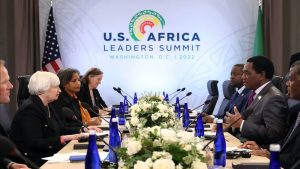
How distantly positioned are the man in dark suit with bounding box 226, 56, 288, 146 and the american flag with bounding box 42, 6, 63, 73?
4826mm

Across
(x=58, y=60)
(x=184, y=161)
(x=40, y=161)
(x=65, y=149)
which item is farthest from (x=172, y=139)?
(x=58, y=60)

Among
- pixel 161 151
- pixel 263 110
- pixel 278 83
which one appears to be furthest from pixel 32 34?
pixel 161 151

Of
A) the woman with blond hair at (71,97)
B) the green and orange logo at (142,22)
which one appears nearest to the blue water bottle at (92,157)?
the woman with blond hair at (71,97)

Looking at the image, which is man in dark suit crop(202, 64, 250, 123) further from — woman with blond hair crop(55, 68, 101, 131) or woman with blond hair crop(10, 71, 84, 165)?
woman with blond hair crop(10, 71, 84, 165)

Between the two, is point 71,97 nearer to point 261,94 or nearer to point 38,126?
point 38,126

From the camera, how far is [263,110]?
3.97 meters

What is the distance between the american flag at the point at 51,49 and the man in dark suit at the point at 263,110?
4826 mm

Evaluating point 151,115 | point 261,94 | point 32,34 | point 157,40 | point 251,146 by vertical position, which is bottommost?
point 251,146

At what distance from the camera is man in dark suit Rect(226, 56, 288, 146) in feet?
12.6

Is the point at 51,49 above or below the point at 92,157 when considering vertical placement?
above

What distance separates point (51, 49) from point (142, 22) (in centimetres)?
173

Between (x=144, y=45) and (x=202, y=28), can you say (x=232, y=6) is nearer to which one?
(x=202, y=28)

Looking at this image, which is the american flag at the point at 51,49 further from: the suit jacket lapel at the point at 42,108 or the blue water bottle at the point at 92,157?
the blue water bottle at the point at 92,157

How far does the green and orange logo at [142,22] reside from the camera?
8.88 m
